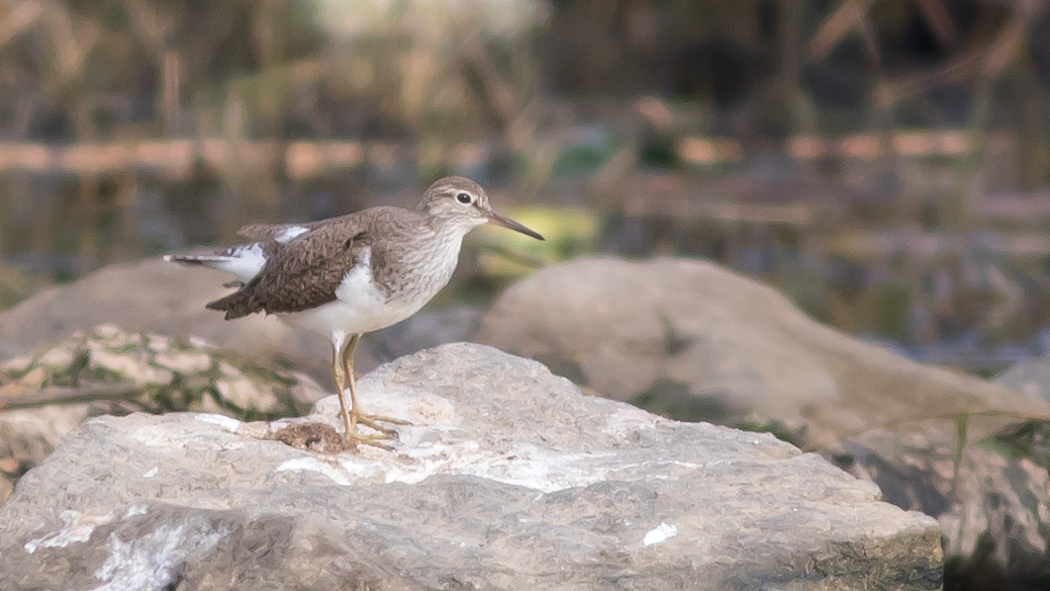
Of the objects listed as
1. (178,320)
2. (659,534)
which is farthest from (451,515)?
(178,320)

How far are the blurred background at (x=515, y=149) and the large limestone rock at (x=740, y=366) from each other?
2.35m

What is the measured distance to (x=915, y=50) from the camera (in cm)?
1371

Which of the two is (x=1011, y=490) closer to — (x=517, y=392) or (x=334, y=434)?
(x=517, y=392)

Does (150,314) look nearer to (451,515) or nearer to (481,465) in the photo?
(481,465)

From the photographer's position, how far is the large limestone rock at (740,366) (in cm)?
535

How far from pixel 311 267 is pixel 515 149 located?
709cm

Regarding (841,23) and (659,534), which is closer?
(659,534)

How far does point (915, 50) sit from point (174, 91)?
745 cm

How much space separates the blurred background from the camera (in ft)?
32.6

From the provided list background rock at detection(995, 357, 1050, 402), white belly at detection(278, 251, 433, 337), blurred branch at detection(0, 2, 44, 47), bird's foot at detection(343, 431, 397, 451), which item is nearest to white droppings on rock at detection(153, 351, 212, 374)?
white belly at detection(278, 251, 433, 337)

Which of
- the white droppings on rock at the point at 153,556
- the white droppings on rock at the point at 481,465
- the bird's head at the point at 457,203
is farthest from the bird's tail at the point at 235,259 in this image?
the white droppings on rock at the point at 153,556

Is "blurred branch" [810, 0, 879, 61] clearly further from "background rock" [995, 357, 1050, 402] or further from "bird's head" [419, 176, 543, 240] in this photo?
"bird's head" [419, 176, 543, 240]

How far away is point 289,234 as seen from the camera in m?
4.52

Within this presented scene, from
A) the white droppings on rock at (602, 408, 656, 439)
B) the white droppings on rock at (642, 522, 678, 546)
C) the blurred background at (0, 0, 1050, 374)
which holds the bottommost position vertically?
the blurred background at (0, 0, 1050, 374)
